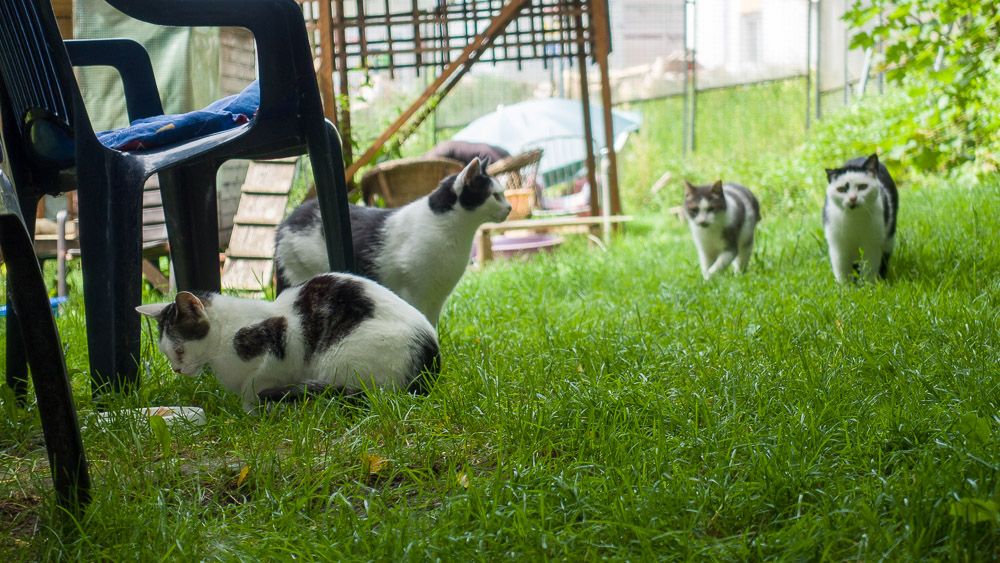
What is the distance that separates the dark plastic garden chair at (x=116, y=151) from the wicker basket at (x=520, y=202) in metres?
5.37

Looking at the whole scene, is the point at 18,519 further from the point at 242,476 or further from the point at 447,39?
the point at 447,39

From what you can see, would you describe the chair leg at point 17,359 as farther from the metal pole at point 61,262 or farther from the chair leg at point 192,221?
the metal pole at point 61,262

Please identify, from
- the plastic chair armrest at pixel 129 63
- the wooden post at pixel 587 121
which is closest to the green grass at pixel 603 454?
the plastic chair armrest at pixel 129 63

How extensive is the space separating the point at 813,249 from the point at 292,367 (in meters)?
3.44

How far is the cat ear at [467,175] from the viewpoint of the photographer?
3.22 meters

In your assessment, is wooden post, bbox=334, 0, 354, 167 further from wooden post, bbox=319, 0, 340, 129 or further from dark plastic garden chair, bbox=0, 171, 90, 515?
dark plastic garden chair, bbox=0, 171, 90, 515

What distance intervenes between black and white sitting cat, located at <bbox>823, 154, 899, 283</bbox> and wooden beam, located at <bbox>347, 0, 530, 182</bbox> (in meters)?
3.66

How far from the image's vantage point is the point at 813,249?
451 centimetres

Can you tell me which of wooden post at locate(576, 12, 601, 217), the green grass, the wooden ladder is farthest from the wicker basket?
the green grass

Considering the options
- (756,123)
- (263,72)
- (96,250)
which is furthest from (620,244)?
(756,123)

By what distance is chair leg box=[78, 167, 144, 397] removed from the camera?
2020 mm

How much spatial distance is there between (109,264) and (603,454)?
142cm

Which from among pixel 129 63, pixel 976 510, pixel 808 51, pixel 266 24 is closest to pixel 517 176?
pixel 129 63

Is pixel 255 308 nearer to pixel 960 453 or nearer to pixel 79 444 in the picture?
pixel 79 444
